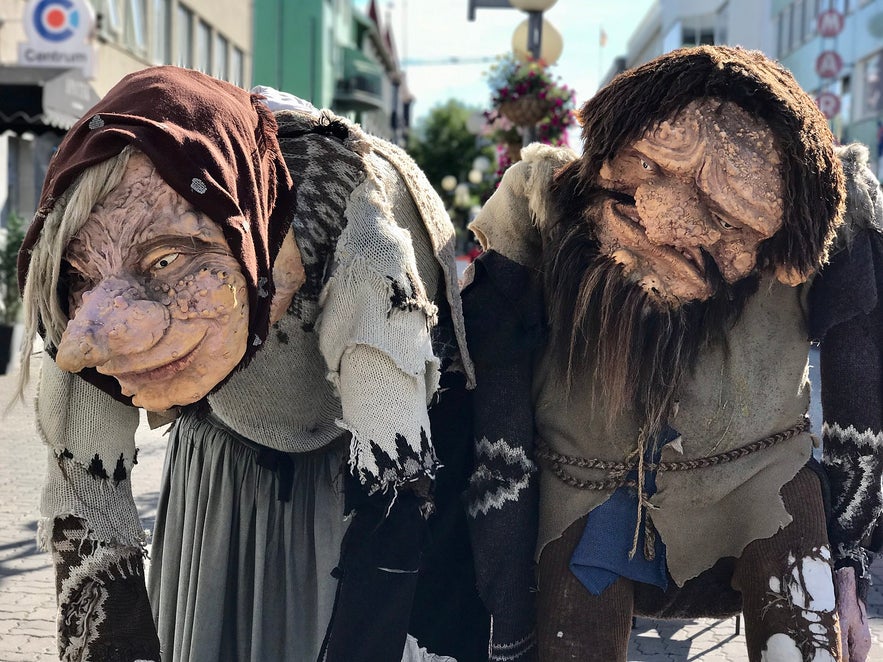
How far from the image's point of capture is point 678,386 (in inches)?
88.1

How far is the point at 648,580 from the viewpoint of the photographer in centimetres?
223

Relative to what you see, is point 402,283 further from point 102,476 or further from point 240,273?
point 102,476

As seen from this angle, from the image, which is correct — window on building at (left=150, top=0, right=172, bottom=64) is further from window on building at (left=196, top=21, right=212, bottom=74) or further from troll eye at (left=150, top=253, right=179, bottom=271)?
troll eye at (left=150, top=253, right=179, bottom=271)

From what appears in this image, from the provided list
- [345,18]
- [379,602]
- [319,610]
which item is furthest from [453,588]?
[345,18]

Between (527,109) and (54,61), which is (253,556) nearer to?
(527,109)

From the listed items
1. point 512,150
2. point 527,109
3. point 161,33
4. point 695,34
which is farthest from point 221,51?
point 695,34

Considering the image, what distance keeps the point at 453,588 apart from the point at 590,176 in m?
0.95

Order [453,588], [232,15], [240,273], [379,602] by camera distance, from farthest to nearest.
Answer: [232,15] → [453,588] → [379,602] → [240,273]

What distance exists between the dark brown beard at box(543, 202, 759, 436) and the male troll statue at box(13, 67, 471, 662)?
11.1 inches

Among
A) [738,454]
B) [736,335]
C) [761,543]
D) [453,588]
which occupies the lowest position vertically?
[453,588]

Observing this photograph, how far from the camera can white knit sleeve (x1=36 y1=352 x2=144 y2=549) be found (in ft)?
6.38

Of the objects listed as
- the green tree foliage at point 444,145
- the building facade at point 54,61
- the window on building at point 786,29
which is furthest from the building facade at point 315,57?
the window on building at point 786,29

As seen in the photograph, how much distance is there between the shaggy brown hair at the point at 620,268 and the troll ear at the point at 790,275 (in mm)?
10

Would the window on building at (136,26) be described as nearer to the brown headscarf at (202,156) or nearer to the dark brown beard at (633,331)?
the dark brown beard at (633,331)
